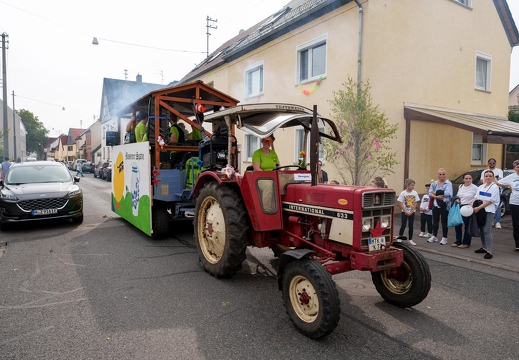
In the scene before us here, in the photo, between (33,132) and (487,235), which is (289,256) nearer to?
(487,235)

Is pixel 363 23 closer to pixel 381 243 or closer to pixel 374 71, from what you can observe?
pixel 374 71

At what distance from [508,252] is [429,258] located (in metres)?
1.78

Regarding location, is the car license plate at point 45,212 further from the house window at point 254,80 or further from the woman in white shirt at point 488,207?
the house window at point 254,80

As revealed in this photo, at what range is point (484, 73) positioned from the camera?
15.0 m

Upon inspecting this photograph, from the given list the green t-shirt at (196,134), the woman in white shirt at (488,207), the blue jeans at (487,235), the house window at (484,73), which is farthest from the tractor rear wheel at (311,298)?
the house window at (484,73)

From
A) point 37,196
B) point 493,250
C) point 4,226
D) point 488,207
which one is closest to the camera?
point 488,207

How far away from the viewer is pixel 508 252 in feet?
22.7

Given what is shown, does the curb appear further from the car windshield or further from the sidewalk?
the car windshield

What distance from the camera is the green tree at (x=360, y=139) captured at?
10.1 metres

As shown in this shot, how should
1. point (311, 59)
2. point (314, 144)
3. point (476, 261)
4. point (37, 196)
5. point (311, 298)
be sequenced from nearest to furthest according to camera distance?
point (311, 298) → point (314, 144) → point (476, 261) → point (37, 196) → point (311, 59)

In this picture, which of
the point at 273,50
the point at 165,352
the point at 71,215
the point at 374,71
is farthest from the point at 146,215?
the point at 273,50

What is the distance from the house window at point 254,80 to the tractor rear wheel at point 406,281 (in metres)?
12.8

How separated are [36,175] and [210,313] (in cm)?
725

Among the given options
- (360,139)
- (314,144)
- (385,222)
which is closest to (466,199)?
(360,139)
